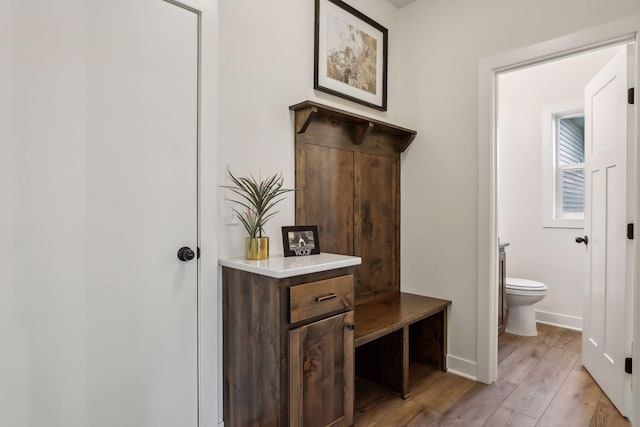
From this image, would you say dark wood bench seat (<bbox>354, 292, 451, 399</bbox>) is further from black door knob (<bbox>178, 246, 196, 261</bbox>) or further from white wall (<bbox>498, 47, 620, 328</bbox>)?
white wall (<bbox>498, 47, 620, 328</bbox>)

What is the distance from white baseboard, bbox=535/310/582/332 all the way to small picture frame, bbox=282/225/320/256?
2.96m

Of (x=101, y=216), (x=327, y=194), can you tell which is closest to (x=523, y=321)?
(x=327, y=194)

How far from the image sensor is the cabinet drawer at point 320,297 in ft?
4.99

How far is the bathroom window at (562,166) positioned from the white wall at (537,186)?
0.14 feet

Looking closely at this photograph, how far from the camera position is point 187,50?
5.54 ft

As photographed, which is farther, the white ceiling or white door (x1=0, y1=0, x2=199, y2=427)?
the white ceiling

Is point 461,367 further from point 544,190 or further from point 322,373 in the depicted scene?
point 544,190

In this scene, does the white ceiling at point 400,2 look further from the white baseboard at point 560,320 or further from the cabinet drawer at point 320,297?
the white baseboard at point 560,320

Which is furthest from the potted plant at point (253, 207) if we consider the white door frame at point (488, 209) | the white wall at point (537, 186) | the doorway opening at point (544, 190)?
the white wall at point (537, 186)

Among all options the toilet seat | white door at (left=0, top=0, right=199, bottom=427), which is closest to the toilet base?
the toilet seat

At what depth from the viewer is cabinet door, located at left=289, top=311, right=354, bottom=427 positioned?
1524mm

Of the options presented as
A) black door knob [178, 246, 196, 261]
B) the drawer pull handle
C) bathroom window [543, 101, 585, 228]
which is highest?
bathroom window [543, 101, 585, 228]

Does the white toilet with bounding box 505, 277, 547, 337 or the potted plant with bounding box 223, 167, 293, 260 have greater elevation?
the potted plant with bounding box 223, 167, 293, 260

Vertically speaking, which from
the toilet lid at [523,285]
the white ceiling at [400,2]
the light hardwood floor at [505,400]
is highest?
the white ceiling at [400,2]
